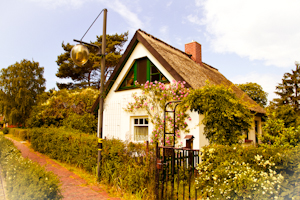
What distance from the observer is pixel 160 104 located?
9055mm

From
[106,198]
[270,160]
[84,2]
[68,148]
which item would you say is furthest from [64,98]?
[270,160]

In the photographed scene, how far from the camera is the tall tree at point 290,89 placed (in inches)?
1018

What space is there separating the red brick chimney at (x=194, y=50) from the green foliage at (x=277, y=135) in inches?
375

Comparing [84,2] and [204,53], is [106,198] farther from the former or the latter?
[204,53]

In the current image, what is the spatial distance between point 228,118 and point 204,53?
39.4 feet

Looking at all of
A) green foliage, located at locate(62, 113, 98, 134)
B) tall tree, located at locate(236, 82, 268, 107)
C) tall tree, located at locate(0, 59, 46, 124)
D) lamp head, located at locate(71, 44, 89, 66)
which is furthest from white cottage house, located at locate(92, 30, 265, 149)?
tall tree, located at locate(0, 59, 46, 124)

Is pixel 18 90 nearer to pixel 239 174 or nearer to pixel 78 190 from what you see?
pixel 78 190

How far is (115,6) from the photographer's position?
7.26 metres

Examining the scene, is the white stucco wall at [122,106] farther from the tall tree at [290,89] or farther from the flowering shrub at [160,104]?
the tall tree at [290,89]

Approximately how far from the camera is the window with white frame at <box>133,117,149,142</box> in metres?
9.93

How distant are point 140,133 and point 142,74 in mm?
2889

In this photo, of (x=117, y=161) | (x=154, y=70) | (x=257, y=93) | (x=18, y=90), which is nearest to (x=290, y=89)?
(x=257, y=93)

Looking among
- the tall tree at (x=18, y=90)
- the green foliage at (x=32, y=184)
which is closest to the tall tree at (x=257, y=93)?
the green foliage at (x=32, y=184)

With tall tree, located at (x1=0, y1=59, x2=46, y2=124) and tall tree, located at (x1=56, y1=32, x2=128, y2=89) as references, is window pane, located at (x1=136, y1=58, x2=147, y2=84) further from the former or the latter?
tall tree, located at (x1=0, y1=59, x2=46, y2=124)
